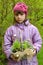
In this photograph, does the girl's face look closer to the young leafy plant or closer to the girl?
the girl

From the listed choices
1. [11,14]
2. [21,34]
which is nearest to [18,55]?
[21,34]

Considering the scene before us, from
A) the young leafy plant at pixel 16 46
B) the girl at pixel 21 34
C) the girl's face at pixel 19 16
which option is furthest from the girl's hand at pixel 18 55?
the girl's face at pixel 19 16

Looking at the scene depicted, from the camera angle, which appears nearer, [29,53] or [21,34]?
[29,53]

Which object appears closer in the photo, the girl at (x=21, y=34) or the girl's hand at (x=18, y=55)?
the girl's hand at (x=18, y=55)

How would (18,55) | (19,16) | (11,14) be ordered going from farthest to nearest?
(11,14), (19,16), (18,55)

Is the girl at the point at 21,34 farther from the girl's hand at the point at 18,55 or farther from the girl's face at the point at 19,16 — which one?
the girl's hand at the point at 18,55

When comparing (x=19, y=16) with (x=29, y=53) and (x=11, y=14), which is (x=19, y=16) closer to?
(x=29, y=53)

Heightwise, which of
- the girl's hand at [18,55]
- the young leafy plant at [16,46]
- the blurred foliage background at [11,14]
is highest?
the blurred foliage background at [11,14]

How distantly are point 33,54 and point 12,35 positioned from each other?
1.41ft

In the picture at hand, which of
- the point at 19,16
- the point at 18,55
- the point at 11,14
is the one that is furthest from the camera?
the point at 11,14

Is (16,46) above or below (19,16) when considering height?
below

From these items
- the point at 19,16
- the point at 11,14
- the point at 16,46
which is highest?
the point at 19,16

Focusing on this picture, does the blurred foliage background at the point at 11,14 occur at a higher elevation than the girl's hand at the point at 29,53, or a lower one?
higher

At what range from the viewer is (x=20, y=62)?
192 inches
